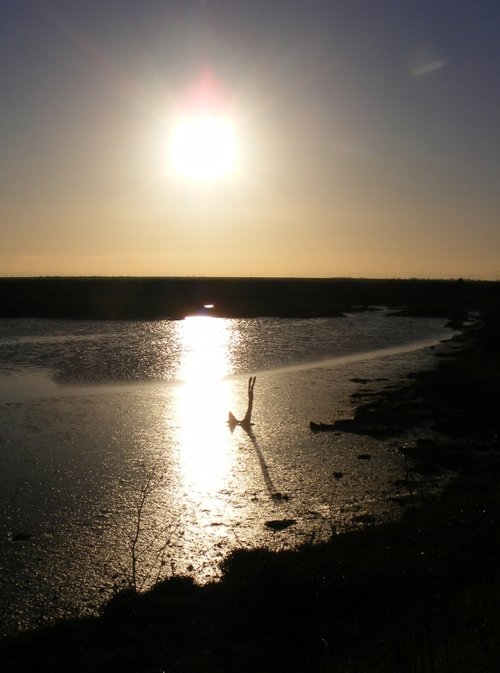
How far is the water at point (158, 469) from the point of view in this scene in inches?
416

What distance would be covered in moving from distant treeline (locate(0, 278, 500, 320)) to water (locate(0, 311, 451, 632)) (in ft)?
126

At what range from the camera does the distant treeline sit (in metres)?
75.0

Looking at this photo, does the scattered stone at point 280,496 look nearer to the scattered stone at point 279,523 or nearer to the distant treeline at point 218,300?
the scattered stone at point 279,523

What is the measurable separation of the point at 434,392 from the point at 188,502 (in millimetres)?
14495

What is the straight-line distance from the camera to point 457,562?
9.27 metres

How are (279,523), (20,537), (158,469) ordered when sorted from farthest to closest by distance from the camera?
(158,469) → (279,523) → (20,537)

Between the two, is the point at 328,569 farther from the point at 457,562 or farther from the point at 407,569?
the point at 457,562

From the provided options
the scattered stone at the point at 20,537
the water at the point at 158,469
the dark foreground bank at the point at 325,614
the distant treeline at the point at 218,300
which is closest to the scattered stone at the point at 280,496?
the water at the point at 158,469

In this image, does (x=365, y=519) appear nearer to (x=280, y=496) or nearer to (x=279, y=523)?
(x=279, y=523)

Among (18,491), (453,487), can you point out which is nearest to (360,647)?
(453,487)

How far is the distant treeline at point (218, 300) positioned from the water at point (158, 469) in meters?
38.4

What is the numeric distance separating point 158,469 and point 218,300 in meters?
81.1

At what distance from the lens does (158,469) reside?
16.0 meters

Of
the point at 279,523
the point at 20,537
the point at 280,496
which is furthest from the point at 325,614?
the point at 20,537
